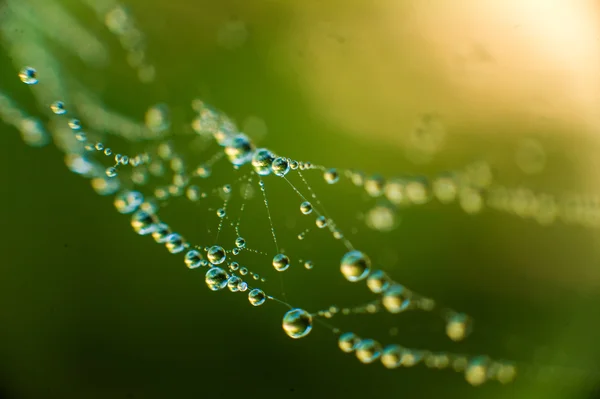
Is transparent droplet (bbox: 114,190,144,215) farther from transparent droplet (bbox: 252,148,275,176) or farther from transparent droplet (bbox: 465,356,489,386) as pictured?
transparent droplet (bbox: 465,356,489,386)

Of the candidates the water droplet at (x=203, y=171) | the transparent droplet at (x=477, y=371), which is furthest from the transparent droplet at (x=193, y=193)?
the transparent droplet at (x=477, y=371)

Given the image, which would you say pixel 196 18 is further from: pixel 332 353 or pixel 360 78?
pixel 332 353

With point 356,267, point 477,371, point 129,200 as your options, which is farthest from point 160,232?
point 477,371

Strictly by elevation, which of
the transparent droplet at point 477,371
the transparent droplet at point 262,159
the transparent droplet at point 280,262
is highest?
the transparent droplet at point 262,159

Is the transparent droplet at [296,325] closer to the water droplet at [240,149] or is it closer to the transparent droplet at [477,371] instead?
the water droplet at [240,149]

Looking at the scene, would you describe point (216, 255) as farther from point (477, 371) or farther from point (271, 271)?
point (477, 371)

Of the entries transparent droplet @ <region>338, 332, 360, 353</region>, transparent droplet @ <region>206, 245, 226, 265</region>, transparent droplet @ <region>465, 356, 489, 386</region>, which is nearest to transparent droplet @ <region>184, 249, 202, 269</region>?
transparent droplet @ <region>206, 245, 226, 265</region>

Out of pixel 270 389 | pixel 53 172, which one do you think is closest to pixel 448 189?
pixel 270 389
